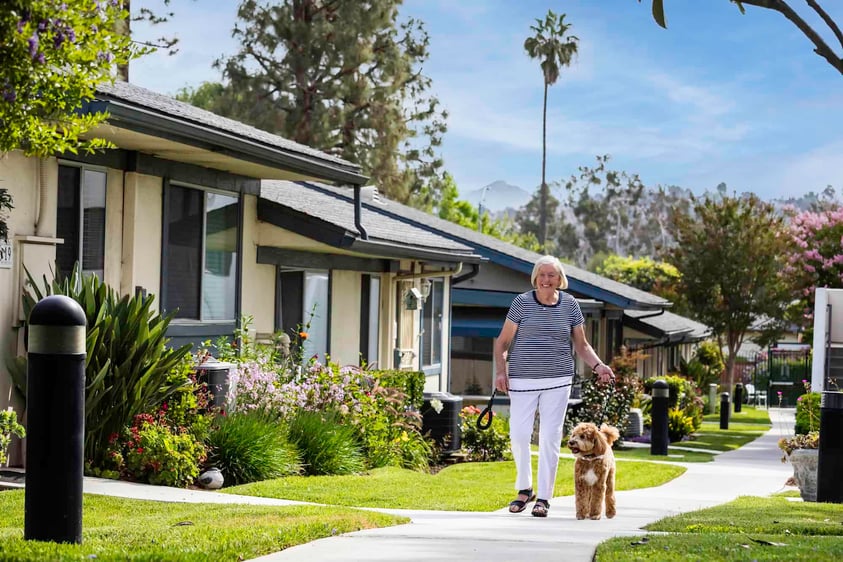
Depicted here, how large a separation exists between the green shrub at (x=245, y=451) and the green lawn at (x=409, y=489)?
24 cm

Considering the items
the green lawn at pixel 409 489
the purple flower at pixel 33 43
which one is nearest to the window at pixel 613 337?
the green lawn at pixel 409 489

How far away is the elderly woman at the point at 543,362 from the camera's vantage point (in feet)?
30.8

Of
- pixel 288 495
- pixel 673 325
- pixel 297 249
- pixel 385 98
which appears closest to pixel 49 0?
pixel 288 495

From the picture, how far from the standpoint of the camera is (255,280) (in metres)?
16.3

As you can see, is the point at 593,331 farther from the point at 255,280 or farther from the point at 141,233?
the point at 141,233

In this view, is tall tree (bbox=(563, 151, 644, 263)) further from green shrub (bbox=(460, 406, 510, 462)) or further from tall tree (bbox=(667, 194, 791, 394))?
green shrub (bbox=(460, 406, 510, 462))

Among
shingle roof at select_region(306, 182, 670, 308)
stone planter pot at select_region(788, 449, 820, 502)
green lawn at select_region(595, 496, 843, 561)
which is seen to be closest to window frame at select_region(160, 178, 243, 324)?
green lawn at select_region(595, 496, 843, 561)

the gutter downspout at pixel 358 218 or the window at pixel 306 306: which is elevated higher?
the gutter downspout at pixel 358 218

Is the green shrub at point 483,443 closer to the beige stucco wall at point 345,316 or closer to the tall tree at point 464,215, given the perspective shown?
the beige stucco wall at point 345,316

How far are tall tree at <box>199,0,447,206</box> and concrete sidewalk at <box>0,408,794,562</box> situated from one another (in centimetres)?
3084

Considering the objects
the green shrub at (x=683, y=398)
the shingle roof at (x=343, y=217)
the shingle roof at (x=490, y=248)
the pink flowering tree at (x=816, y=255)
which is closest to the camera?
the shingle roof at (x=343, y=217)

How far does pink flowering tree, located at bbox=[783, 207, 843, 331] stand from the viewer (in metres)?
34.1

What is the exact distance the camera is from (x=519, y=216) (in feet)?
394

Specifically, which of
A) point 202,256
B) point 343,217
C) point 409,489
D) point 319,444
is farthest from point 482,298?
point 409,489
